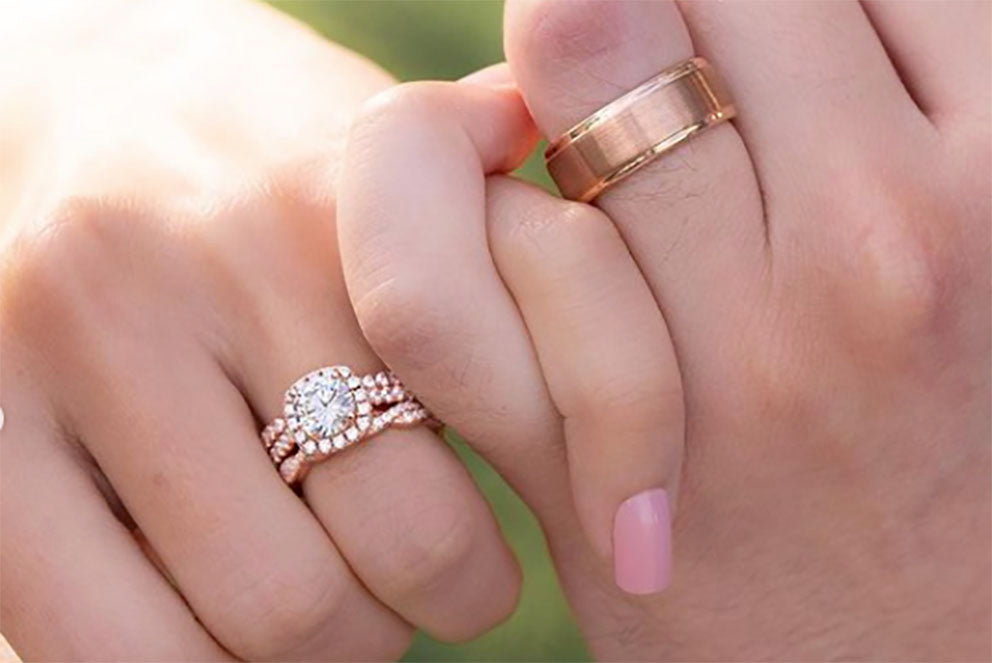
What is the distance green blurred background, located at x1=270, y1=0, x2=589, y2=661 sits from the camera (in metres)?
1.53

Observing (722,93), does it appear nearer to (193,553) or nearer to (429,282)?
(429,282)

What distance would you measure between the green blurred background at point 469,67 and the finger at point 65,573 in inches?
19.1

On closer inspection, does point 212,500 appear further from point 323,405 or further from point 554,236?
point 554,236

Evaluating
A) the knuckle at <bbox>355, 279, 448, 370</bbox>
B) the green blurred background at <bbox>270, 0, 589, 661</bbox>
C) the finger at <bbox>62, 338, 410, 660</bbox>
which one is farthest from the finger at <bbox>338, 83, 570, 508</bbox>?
the green blurred background at <bbox>270, 0, 589, 661</bbox>

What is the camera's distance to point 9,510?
3.51 ft

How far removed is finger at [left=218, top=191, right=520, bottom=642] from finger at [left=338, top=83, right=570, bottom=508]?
0.04m

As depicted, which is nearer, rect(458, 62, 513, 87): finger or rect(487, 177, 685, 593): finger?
rect(487, 177, 685, 593): finger

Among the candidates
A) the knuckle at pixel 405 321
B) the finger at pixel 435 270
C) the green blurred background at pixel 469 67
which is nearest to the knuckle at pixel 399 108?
the finger at pixel 435 270

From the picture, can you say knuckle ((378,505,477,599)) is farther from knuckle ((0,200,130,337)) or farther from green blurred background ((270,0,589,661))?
green blurred background ((270,0,589,661))

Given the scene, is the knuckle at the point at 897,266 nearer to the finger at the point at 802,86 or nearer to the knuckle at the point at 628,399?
the finger at the point at 802,86

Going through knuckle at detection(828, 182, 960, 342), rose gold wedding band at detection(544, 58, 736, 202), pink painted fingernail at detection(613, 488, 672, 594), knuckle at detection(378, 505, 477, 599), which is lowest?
pink painted fingernail at detection(613, 488, 672, 594)

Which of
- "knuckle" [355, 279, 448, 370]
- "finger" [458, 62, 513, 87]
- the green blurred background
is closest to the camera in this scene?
"knuckle" [355, 279, 448, 370]

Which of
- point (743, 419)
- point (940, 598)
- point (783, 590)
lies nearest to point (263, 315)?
point (743, 419)

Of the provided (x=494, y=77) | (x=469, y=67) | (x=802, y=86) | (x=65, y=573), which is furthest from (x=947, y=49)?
(x=65, y=573)
